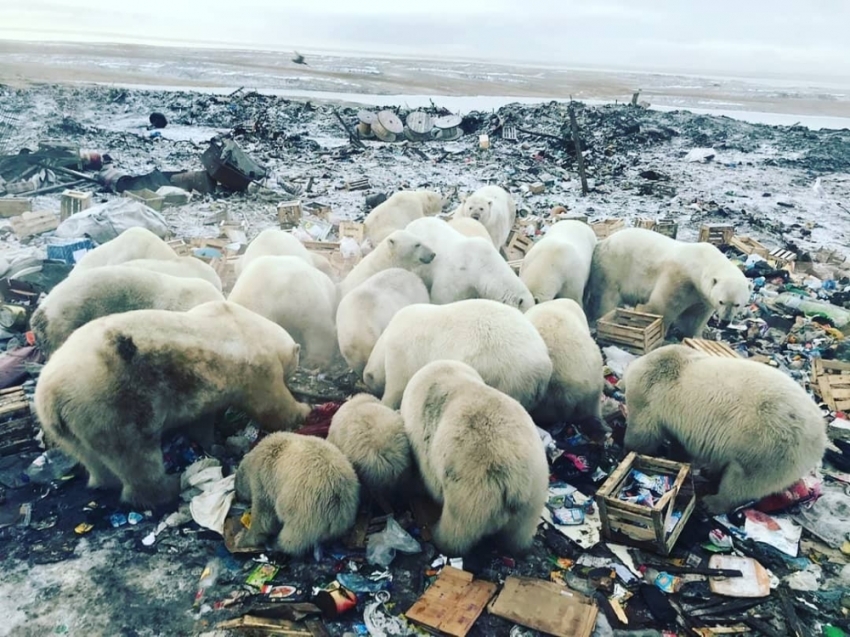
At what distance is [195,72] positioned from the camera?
4591 centimetres

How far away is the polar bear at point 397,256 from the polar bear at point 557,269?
1232 millimetres

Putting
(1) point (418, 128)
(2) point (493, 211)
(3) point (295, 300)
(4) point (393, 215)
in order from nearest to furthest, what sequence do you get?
(3) point (295, 300) → (2) point (493, 211) → (4) point (393, 215) → (1) point (418, 128)

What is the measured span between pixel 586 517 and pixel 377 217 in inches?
248

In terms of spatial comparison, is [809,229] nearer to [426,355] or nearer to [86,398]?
[426,355]

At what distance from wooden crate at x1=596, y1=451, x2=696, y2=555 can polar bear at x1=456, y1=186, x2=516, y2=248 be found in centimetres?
540

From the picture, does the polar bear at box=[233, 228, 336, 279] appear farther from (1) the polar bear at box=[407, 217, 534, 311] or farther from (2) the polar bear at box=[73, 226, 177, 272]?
(1) the polar bear at box=[407, 217, 534, 311]

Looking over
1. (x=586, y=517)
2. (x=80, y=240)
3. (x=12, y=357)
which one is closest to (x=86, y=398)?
(x=12, y=357)

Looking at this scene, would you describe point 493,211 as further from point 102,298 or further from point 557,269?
point 102,298

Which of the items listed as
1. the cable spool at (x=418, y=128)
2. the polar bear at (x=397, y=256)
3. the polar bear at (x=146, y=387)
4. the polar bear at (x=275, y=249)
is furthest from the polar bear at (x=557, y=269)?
the cable spool at (x=418, y=128)

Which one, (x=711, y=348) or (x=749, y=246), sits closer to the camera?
(x=711, y=348)

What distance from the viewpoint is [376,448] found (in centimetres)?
414

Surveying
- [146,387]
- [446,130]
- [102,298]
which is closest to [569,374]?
[146,387]

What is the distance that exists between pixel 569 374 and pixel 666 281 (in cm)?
Result: 286

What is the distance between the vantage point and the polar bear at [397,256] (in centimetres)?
689
